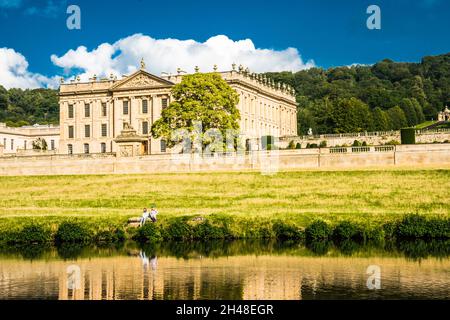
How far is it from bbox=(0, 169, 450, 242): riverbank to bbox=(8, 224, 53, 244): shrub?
2.0 inches

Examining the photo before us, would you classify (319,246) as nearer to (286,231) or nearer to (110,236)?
(286,231)

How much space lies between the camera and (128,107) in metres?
88.6

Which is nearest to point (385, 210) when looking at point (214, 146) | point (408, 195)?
point (408, 195)

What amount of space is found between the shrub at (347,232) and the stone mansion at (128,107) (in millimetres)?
50064

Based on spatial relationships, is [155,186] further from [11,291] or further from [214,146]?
[11,291]

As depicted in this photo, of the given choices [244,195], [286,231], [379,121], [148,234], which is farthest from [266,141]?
[148,234]

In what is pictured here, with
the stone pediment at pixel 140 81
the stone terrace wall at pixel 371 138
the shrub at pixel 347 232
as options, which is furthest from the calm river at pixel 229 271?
the stone pediment at pixel 140 81

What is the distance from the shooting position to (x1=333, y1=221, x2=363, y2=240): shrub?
1368 inches

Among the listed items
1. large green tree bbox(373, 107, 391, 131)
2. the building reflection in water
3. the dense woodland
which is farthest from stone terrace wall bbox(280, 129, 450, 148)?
the building reflection in water

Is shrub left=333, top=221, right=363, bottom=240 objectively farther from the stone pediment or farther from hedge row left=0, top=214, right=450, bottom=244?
the stone pediment

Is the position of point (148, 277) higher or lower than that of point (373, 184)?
lower

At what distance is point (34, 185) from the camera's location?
2173 inches
